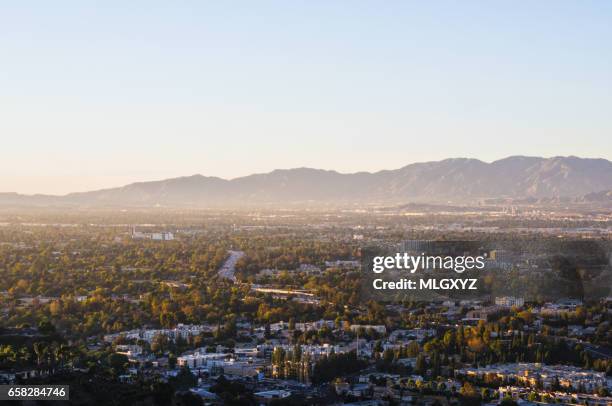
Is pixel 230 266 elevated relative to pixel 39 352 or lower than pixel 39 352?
lower

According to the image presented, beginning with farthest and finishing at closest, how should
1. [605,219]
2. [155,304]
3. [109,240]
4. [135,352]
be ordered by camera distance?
1. [605,219]
2. [109,240]
3. [155,304]
4. [135,352]

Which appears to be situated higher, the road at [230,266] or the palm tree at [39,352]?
the palm tree at [39,352]

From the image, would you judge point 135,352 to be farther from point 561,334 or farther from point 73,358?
point 561,334

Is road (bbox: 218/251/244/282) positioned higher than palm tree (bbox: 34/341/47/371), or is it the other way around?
palm tree (bbox: 34/341/47/371)

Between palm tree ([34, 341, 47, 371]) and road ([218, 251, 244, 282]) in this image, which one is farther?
road ([218, 251, 244, 282])

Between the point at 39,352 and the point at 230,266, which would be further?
the point at 230,266

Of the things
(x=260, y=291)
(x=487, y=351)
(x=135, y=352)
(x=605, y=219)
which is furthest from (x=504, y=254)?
(x=605, y=219)

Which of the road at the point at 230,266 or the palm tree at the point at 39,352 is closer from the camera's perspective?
the palm tree at the point at 39,352

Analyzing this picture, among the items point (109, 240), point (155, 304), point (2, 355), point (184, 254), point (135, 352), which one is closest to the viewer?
point (2, 355)
